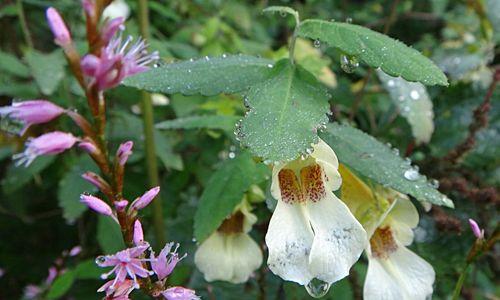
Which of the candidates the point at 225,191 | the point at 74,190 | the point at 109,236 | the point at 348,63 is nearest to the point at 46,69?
the point at 74,190

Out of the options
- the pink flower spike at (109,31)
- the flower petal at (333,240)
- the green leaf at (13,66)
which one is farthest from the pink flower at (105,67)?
the green leaf at (13,66)

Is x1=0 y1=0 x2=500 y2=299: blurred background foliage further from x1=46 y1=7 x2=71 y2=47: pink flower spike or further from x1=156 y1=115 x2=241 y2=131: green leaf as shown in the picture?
x1=46 y1=7 x2=71 y2=47: pink flower spike

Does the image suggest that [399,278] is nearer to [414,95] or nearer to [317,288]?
[317,288]

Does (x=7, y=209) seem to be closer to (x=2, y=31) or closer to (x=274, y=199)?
(x=2, y=31)

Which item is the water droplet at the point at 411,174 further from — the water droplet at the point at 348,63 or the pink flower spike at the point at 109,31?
the pink flower spike at the point at 109,31

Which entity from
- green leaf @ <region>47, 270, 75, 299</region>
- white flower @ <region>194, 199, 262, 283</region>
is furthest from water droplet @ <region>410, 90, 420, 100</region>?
green leaf @ <region>47, 270, 75, 299</region>

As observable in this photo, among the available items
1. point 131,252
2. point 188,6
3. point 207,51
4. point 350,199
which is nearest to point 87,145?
point 131,252
